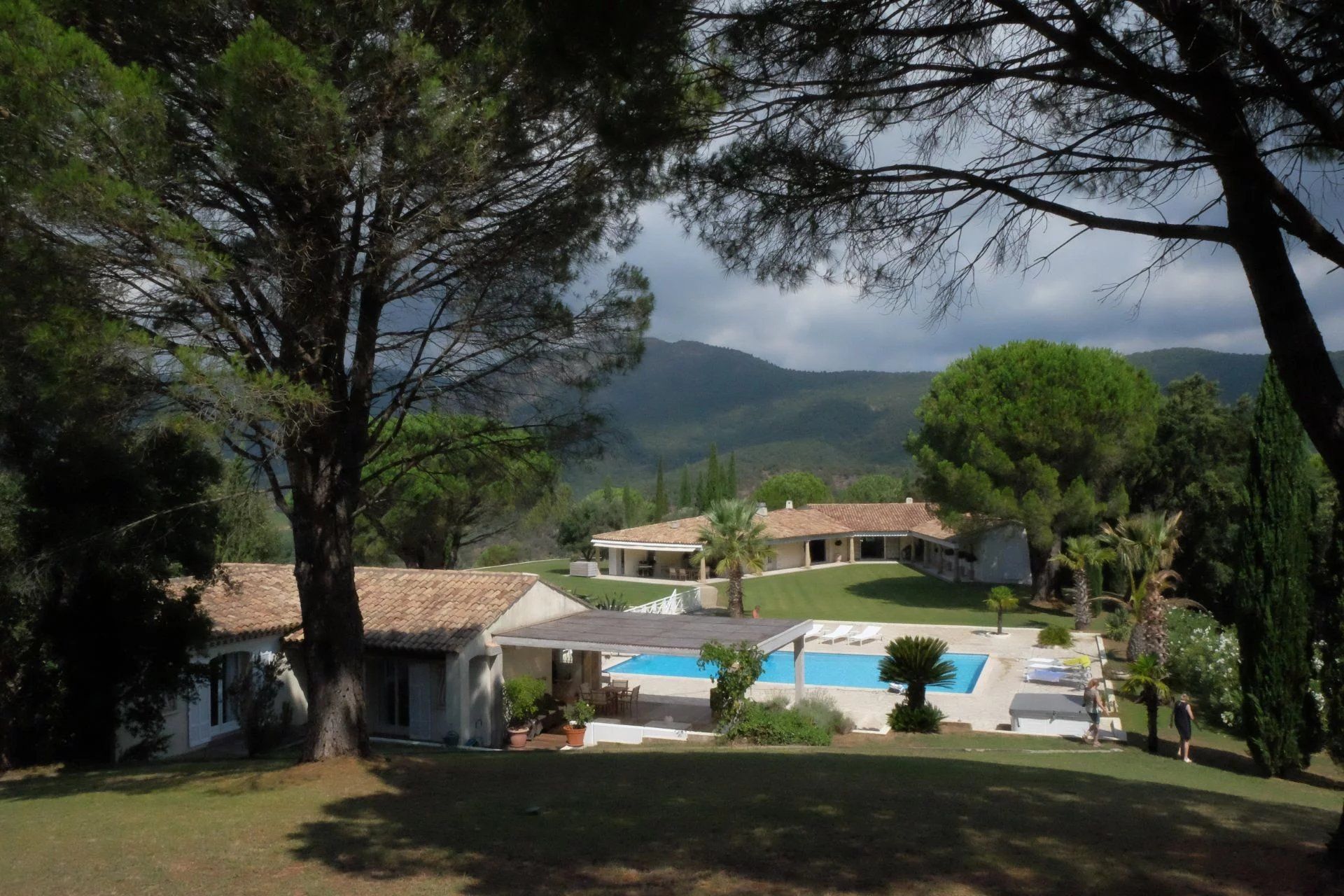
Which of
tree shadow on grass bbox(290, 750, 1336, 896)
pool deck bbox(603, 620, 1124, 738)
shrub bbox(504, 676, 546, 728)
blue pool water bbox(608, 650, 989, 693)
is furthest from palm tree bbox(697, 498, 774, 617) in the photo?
tree shadow on grass bbox(290, 750, 1336, 896)

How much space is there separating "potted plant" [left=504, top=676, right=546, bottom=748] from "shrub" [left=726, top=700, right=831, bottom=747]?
4270 mm

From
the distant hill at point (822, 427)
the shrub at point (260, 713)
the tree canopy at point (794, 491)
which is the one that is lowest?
the shrub at point (260, 713)

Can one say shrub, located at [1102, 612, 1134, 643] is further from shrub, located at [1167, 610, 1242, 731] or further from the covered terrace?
the covered terrace

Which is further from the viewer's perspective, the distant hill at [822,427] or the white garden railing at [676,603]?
the distant hill at [822,427]

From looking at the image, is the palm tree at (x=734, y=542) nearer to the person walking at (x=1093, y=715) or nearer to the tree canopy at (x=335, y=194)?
the person walking at (x=1093, y=715)

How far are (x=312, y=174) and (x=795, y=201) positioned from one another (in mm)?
3981

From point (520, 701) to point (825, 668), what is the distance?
39.0 feet

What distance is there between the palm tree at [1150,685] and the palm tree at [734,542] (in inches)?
691

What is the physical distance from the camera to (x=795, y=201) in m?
7.11

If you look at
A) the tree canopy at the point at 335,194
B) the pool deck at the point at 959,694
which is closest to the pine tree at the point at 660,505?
the pool deck at the point at 959,694

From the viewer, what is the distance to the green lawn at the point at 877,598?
35156 millimetres

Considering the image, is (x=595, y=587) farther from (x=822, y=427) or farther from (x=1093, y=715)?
(x=822, y=427)

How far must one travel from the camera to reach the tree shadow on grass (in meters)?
4.89

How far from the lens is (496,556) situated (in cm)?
5422
